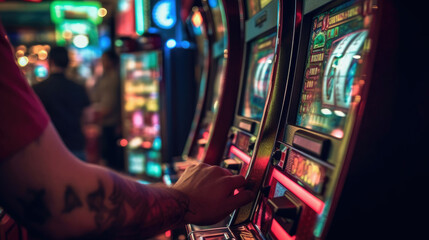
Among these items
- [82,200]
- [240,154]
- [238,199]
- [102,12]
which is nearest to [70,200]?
[82,200]

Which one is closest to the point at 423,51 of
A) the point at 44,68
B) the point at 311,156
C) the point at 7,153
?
the point at 311,156

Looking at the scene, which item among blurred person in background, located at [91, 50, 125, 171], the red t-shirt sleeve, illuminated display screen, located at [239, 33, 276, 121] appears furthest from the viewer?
blurred person in background, located at [91, 50, 125, 171]

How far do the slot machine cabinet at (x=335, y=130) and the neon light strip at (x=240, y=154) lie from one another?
0.27m

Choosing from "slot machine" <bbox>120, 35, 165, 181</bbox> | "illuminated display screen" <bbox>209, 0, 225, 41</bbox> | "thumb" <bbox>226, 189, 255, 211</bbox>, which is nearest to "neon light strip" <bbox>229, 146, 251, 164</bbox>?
"thumb" <bbox>226, 189, 255, 211</bbox>

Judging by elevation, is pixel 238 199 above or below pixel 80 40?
below

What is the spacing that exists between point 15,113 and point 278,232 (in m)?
0.73

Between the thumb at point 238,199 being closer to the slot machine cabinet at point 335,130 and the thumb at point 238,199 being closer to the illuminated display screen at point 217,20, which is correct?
the slot machine cabinet at point 335,130

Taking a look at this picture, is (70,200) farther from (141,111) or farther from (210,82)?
(141,111)

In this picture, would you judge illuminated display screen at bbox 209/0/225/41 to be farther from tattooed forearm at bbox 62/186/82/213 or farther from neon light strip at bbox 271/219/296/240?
→ tattooed forearm at bbox 62/186/82/213

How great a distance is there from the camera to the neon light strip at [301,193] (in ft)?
2.75

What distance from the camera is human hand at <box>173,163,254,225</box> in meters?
0.89

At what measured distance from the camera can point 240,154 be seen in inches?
58.7

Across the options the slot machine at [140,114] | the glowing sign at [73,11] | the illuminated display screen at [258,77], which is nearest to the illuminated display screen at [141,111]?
the slot machine at [140,114]

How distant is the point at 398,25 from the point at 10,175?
2.61 ft
